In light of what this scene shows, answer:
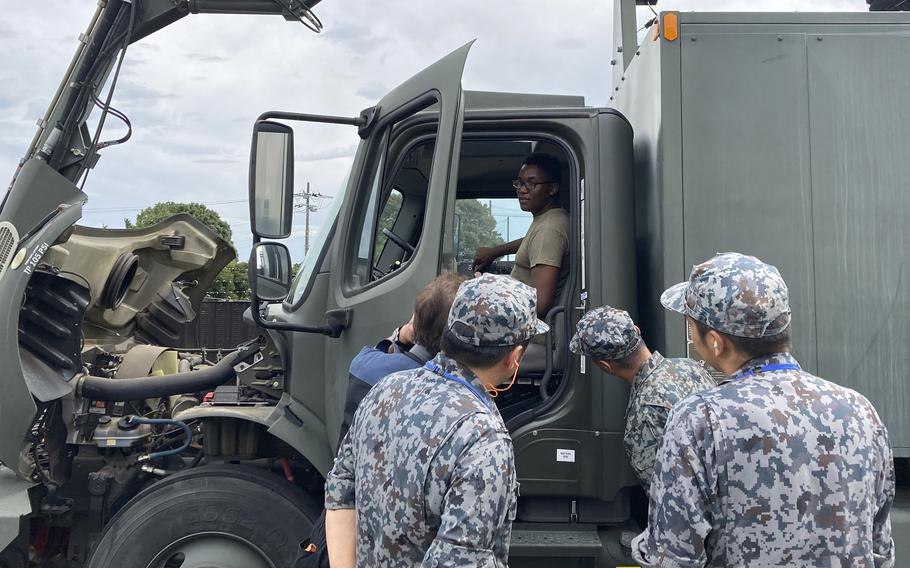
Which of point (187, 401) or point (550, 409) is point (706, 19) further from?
point (187, 401)

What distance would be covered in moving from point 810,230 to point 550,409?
1195 mm

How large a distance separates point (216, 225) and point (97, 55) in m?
24.4

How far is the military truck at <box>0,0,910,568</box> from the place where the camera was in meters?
2.73

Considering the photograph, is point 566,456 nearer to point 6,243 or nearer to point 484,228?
point 484,228

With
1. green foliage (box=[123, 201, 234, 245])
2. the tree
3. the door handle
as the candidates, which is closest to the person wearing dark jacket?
the door handle

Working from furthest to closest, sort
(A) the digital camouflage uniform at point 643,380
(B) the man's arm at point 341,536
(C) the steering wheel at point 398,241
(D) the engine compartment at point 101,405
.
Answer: (D) the engine compartment at point 101,405 < (C) the steering wheel at point 398,241 < (A) the digital camouflage uniform at point 643,380 < (B) the man's arm at point 341,536

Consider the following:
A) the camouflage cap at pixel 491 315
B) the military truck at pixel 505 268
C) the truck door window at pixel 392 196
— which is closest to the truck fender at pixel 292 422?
the military truck at pixel 505 268

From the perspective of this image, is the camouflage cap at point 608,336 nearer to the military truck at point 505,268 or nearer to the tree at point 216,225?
the military truck at point 505,268

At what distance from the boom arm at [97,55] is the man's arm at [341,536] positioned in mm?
3051

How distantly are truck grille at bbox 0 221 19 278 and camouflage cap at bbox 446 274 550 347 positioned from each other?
8.67ft

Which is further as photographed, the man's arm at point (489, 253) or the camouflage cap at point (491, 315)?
the man's arm at point (489, 253)

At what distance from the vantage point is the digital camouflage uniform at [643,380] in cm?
255

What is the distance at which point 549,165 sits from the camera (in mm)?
3229

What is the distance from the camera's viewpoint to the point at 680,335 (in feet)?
8.94
